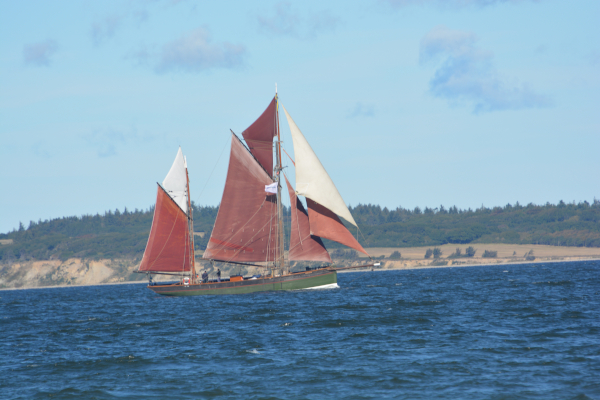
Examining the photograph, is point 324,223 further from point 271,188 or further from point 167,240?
point 167,240

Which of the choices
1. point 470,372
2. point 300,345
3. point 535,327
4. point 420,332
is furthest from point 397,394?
point 535,327

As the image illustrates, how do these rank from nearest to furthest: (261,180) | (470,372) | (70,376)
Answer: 1. (470,372)
2. (70,376)
3. (261,180)

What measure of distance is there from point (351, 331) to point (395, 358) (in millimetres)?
7480

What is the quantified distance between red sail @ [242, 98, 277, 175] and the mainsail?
26.0ft

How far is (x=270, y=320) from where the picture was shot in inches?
1518

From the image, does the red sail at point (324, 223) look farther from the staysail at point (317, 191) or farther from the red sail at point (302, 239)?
the red sail at point (302, 239)

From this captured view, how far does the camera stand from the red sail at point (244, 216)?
190 feet

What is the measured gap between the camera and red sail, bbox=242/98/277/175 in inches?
2298

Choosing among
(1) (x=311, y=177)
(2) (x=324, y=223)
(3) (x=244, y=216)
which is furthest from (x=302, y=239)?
(3) (x=244, y=216)

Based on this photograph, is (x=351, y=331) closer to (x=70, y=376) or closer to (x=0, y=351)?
(x=70, y=376)

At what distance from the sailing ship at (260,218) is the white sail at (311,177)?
0.09 m

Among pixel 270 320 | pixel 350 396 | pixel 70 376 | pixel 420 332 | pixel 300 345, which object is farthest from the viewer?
pixel 270 320

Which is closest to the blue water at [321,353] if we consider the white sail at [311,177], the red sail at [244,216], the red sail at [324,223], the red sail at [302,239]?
the red sail at [324,223]

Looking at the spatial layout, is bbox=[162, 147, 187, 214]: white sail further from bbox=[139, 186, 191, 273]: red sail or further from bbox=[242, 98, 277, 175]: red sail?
bbox=[242, 98, 277, 175]: red sail
